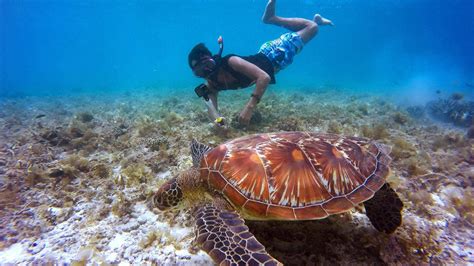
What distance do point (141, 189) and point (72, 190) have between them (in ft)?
3.78

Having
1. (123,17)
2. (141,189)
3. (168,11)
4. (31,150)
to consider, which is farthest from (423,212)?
(123,17)

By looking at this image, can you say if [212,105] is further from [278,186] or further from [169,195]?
[278,186]

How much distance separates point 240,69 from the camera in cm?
509

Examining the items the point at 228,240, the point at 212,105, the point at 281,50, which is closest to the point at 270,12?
the point at 281,50

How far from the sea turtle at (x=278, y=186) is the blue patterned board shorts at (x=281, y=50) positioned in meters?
4.01

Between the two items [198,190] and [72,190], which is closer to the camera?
[198,190]

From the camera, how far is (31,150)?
15.5 ft

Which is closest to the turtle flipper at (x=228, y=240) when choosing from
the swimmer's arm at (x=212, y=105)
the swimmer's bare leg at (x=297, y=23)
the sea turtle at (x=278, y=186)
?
the sea turtle at (x=278, y=186)

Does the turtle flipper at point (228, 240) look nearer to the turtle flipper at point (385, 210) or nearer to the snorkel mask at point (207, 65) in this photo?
the turtle flipper at point (385, 210)

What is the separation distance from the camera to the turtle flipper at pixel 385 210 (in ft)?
7.30

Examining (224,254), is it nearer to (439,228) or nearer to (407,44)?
(439,228)

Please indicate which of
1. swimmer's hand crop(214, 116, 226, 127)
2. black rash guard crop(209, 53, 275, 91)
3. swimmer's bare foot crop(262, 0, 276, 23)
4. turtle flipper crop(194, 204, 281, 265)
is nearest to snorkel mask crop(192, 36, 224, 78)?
black rash guard crop(209, 53, 275, 91)

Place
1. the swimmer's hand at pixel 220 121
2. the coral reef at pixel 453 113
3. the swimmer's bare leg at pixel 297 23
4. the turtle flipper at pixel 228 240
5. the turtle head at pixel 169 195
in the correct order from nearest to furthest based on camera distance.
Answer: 1. the turtle flipper at pixel 228 240
2. the turtle head at pixel 169 195
3. the swimmer's hand at pixel 220 121
4. the swimmer's bare leg at pixel 297 23
5. the coral reef at pixel 453 113

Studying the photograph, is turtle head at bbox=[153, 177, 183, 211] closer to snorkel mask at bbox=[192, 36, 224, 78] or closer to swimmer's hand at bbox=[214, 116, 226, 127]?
swimmer's hand at bbox=[214, 116, 226, 127]
